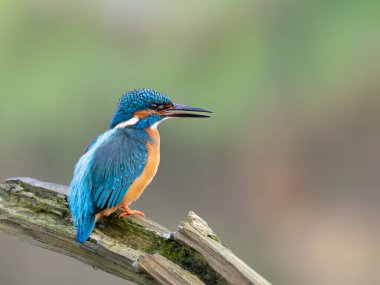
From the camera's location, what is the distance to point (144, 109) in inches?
87.9

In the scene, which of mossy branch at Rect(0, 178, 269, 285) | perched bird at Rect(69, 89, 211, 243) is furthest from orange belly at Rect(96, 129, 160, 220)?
mossy branch at Rect(0, 178, 269, 285)

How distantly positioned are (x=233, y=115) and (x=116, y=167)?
103 inches

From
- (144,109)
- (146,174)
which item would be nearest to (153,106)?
(144,109)

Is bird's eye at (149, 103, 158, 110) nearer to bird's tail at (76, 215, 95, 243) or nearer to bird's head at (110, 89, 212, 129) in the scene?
bird's head at (110, 89, 212, 129)

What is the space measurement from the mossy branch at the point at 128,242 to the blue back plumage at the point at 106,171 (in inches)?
1.8

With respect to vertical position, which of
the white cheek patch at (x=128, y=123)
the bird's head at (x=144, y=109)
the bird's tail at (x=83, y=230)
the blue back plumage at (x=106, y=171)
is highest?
the bird's head at (x=144, y=109)

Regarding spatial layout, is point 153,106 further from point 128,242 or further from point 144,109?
point 128,242

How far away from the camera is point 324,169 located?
4.84 metres

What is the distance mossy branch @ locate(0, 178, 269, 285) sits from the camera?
155 cm

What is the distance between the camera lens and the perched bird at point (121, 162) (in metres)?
1.96

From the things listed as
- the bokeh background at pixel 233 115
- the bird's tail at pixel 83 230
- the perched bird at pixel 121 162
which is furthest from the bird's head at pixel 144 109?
the bokeh background at pixel 233 115

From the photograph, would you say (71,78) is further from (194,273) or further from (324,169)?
(194,273)

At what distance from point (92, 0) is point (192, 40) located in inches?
25.6

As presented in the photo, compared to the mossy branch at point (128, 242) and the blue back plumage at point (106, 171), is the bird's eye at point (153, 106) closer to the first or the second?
the blue back plumage at point (106, 171)
